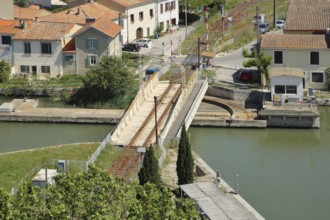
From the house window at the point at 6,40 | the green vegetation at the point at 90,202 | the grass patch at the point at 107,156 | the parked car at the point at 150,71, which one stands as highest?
the house window at the point at 6,40

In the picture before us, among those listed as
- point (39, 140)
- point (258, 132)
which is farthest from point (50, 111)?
point (258, 132)

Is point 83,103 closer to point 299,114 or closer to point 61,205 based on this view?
point 299,114

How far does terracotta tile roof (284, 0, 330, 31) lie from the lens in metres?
37.0

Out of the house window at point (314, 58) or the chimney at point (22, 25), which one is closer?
the house window at point (314, 58)

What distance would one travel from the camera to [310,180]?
960 inches

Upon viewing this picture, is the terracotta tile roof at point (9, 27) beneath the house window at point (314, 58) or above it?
above

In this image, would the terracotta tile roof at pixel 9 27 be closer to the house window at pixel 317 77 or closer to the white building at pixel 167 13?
the white building at pixel 167 13

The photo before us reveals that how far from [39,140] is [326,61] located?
39.4ft

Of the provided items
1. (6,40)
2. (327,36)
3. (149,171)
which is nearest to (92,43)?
(6,40)

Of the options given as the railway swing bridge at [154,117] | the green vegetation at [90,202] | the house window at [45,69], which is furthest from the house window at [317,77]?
the green vegetation at [90,202]

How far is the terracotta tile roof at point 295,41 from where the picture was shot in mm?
34312

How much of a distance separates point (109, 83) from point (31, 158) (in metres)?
8.73

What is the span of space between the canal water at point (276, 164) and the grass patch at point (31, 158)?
3.85 metres

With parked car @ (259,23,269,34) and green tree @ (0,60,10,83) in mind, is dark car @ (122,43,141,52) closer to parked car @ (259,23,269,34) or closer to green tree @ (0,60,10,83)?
parked car @ (259,23,269,34)
